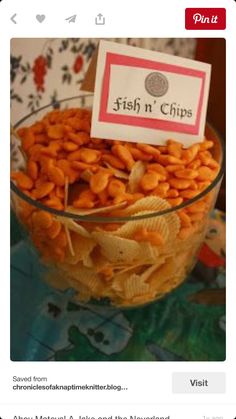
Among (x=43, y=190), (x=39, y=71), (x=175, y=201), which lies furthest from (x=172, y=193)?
(x=39, y=71)

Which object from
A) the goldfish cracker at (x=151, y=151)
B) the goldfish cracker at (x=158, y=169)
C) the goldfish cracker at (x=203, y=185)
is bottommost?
the goldfish cracker at (x=203, y=185)

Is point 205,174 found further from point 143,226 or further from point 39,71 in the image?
point 39,71

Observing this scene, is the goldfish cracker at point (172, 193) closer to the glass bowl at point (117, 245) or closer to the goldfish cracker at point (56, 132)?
the glass bowl at point (117, 245)

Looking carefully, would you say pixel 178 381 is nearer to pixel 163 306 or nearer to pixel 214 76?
pixel 163 306

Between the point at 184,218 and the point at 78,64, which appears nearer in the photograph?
the point at 184,218

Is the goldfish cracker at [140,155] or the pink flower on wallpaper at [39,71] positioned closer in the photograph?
the goldfish cracker at [140,155]
